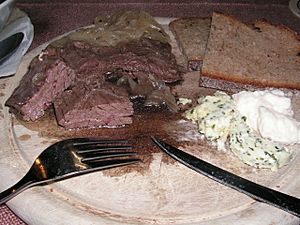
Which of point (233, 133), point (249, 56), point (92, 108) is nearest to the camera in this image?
point (233, 133)

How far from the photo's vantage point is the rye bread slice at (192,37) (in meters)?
3.13

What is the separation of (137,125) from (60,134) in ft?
1.35

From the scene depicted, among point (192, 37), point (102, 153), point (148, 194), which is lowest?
point (148, 194)

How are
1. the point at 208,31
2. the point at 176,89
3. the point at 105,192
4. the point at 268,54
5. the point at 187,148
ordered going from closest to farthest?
1. the point at 105,192
2. the point at 187,148
3. the point at 176,89
4. the point at 268,54
5. the point at 208,31

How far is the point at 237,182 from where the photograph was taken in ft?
7.36

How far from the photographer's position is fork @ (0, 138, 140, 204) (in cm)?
219

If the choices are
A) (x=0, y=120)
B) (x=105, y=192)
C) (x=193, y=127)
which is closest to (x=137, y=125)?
(x=193, y=127)

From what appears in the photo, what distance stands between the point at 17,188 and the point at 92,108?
65cm

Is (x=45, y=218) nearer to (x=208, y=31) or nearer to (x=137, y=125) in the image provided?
(x=137, y=125)

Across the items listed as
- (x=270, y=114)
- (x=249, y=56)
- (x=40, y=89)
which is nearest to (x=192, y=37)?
(x=249, y=56)

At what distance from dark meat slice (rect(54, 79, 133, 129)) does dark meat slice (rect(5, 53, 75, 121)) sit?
0.07 meters

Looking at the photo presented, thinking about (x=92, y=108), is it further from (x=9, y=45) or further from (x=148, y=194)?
(x=9, y=45)

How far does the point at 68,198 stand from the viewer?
2.22 metres

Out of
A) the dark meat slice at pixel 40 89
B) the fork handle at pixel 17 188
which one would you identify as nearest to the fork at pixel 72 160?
the fork handle at pixel 17 188
